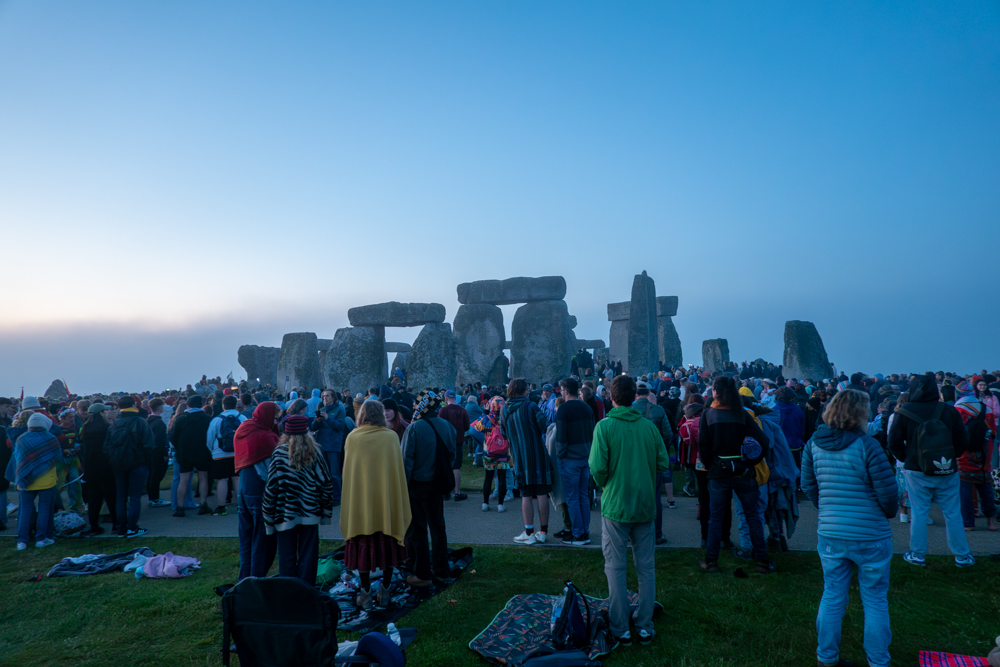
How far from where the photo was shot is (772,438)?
5977 millimetres

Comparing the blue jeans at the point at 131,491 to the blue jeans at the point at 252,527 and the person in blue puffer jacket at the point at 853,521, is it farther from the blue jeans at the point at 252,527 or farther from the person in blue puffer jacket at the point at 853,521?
the person in blue puffer jacket at the point at 853,521

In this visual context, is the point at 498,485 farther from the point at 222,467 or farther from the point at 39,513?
the point at 39,513

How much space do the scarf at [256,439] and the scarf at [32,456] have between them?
3678 mm

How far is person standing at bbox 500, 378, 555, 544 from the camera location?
Answer: 654 cm

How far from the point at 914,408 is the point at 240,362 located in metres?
30.8

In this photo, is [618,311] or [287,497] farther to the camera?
[618,311]

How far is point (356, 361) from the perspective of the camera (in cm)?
2478

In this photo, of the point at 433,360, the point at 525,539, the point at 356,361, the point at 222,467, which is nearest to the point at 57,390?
the point at 356,361

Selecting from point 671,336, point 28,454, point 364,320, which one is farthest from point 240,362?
point 28,454

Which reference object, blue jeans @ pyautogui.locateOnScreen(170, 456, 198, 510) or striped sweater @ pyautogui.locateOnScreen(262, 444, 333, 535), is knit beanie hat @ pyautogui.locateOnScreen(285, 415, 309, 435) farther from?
blue jeans @ pyautogui.locateOnScreen(170, 456, 198, 510)

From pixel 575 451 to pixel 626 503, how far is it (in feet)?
7.11

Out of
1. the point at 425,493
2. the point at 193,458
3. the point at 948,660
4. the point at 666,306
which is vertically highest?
the point at 666,306

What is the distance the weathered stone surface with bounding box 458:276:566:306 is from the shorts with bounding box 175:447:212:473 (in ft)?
65.5

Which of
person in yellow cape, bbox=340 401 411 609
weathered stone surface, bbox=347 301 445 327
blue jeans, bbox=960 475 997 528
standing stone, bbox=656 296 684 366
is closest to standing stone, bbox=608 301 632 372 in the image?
standing stone, bbox=656 296 684 366
